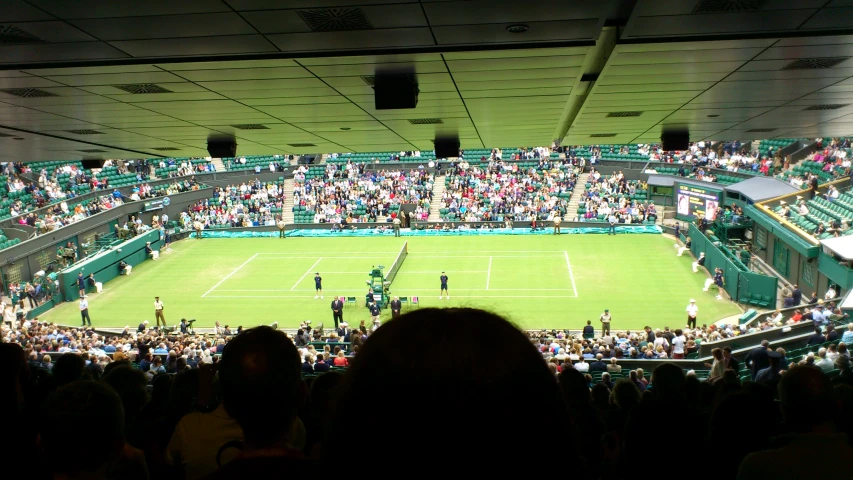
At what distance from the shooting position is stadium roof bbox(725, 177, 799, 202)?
30812 mm

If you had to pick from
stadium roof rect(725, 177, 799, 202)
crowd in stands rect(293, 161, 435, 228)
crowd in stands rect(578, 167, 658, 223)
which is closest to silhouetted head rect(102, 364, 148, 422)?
stadium roof rect(725, 177, 799, 202)

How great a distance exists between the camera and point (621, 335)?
19.2 meters

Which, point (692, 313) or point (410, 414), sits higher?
point (410, 414)

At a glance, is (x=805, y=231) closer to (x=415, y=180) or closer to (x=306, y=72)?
(x=306, y=72)

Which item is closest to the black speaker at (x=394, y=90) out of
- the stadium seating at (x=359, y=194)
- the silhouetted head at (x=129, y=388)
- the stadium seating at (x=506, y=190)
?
the silhouetted head at (x=129, y=388)

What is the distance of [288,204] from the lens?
46500mm

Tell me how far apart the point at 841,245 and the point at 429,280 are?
1596 cm

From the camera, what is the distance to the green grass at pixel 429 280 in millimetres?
25625

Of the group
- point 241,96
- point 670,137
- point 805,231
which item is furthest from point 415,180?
point 241,96

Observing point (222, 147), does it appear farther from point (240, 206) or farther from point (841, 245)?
point (240, 206)

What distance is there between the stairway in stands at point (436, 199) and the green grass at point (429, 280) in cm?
480

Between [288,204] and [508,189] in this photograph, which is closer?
[508,189]

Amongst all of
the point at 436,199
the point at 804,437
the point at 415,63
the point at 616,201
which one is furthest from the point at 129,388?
the point at 436,199

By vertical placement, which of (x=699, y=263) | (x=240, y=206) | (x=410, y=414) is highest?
(x=410, y=414)
